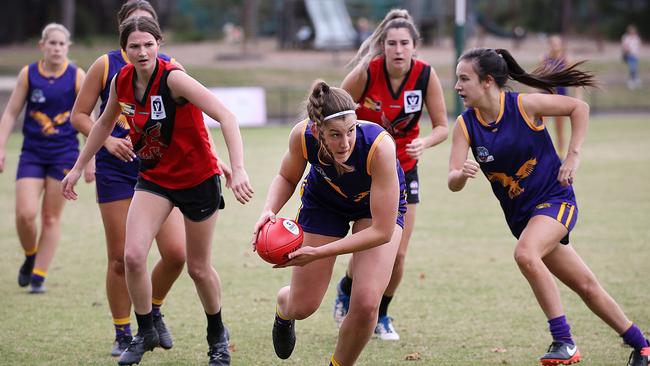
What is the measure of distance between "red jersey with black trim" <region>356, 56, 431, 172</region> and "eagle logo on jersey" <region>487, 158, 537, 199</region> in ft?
3.38

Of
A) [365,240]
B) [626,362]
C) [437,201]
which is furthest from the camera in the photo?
[437,201]

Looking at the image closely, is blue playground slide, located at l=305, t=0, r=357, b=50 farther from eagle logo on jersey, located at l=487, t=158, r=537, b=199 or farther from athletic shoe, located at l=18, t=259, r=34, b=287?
eagle logo on jersey, located at l=487, t=158, r=537, b=199

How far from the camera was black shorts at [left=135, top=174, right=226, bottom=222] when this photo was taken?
5402mm

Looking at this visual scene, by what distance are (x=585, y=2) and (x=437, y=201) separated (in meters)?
39.2

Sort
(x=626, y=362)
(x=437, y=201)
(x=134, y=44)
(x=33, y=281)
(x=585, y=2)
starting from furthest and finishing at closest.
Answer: (x=585, y=2)
(x=437, y=201)
(x=33, y=281)
(x=626, y=362)
(x=134, y=44)

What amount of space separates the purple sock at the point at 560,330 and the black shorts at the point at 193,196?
2.09m

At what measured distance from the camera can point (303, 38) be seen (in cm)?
4188

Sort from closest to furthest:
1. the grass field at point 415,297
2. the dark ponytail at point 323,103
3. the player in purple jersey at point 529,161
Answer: the dark ponytail at point 323,103 → the player in purple jersey at point 529,161 → the grass field at point 415,297

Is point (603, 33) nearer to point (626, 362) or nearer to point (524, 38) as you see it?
point (524, 38)

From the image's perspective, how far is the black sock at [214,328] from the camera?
223 inches

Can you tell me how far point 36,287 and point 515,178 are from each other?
4.41m

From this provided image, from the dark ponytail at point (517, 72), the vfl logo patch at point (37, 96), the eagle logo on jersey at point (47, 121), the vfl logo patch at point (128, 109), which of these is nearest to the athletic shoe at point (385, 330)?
the dark ponytail at point (517, 72)

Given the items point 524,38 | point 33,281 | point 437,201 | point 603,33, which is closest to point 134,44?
point 33,281

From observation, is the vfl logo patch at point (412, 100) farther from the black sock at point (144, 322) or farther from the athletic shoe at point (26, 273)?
the athletic shoe at point (26, 273)
